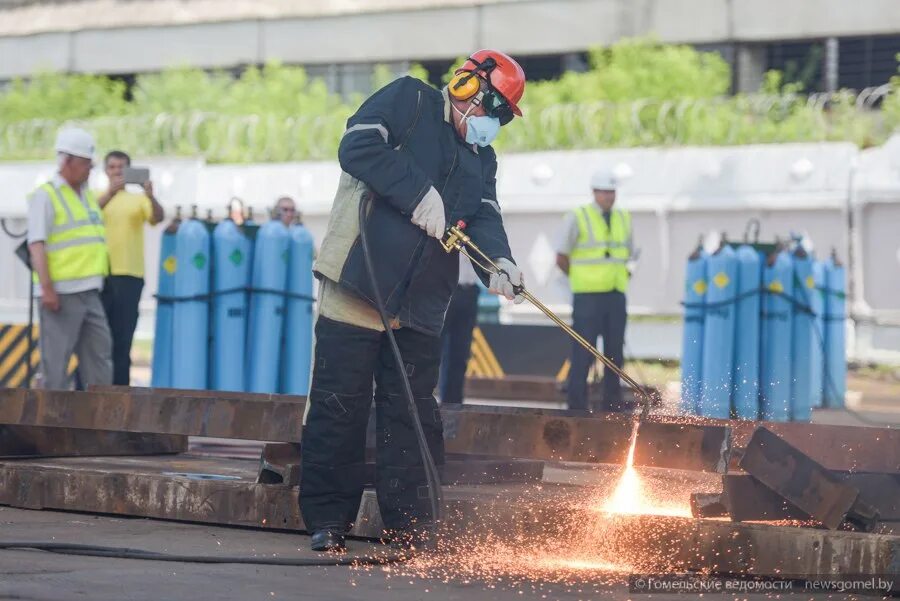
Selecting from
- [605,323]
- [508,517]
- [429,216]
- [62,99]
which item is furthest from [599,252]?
[62,99]

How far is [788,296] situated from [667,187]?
7.61 meters

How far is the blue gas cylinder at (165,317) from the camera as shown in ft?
39.4

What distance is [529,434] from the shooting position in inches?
265

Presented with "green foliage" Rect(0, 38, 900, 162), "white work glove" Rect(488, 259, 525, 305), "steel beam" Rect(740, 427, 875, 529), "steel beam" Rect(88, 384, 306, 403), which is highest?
"green foliage" Rect(0, 38, 900, 162)

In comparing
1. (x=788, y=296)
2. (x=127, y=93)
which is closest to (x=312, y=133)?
(x=788, y=296)

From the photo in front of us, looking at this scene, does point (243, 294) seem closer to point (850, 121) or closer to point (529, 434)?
point (529, 434)

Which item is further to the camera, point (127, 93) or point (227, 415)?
point (127, 93)

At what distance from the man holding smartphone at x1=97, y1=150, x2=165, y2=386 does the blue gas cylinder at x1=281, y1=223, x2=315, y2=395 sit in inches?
42.3

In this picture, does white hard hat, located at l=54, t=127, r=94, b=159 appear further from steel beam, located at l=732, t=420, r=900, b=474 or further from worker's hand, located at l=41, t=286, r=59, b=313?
steel beam, located at l=732, t=420, r=900, b=474

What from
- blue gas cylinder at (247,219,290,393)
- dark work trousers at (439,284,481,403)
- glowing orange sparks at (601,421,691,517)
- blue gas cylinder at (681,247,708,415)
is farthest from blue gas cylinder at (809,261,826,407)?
glowing orange sparks at (601,421,691,517)

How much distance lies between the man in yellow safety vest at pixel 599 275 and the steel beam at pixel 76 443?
437 centimetres

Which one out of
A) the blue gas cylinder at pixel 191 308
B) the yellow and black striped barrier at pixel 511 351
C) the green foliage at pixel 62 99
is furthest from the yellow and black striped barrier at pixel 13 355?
the green foliage at pixel 62 99

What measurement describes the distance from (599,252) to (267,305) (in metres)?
2.56

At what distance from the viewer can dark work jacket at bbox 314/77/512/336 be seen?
621 centimetres
